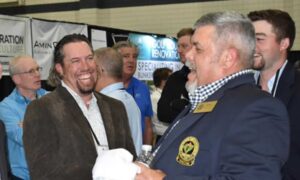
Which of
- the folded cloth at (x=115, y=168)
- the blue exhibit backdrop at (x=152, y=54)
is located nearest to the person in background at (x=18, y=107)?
the folded cloth at (x=115, y=168)

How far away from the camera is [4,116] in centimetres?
363

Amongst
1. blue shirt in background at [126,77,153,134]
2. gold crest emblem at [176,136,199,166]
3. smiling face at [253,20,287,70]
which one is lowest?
blue shirt in background at [126,77,153,134]

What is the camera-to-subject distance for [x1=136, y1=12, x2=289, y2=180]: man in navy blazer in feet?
4.77

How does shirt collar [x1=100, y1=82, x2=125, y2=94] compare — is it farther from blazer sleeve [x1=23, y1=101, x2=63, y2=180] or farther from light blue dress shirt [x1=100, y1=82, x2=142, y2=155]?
blazer sleeve [x1=23, y1=101, x2=63, y2=180]

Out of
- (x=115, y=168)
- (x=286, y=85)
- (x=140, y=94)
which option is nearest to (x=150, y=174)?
(x=115, y=168)

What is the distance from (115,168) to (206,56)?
50 cm

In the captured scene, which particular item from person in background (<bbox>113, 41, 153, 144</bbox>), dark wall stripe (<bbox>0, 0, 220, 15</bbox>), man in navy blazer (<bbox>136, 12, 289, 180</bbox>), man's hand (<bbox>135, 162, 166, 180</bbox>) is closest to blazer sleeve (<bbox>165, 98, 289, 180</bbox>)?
man in navy blazer (<bbox>136, 12, 289, 180</bbox>)

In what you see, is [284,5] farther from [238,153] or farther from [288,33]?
[238,153]

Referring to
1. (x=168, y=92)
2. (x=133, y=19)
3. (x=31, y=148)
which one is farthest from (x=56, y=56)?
(x=133, y=19)

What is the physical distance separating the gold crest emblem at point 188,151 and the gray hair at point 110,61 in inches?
60.2

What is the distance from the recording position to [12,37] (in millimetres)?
6398

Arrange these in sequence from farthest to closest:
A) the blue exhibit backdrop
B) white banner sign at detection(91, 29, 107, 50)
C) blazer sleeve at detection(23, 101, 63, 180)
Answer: the blue exhibit backdrop, white banner sign at detection(91, 29, 107, 50), blazer sleeve at detection(23, 101, 63, 180)

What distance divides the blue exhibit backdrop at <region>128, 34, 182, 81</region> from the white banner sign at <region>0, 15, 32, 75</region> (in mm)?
3100

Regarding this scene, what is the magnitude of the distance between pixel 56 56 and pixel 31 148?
21.6 inches
